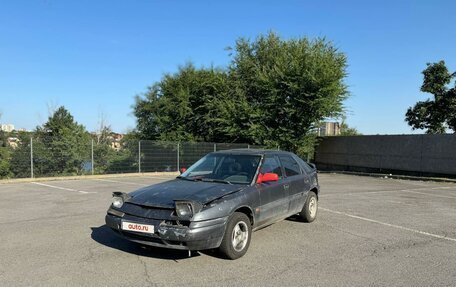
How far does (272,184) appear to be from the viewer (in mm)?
7020

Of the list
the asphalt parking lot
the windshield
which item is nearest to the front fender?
the windshield

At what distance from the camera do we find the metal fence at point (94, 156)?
1827 centimetres

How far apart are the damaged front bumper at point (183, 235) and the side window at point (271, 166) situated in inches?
65.5

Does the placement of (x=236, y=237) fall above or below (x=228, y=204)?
below

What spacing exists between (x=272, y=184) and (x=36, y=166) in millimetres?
14777

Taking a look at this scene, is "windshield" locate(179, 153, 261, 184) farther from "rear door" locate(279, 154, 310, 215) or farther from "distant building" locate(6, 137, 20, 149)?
"distant building" locate(6, 137, 20, 149)

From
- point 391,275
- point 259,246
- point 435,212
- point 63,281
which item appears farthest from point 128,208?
point 435,212

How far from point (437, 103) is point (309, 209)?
93.0 feet

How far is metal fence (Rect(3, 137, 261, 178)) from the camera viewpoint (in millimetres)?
18266

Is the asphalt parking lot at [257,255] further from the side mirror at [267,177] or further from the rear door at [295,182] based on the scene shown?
the side mirror at [267,177]

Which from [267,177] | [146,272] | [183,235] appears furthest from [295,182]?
[146,272]

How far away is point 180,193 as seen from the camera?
19.5 ft

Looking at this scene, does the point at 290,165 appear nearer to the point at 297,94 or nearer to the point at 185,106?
the point at 297,94

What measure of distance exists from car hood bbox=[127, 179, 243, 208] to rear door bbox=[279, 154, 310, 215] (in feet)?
5.29
